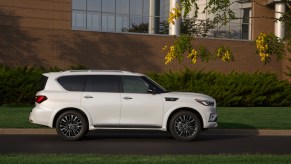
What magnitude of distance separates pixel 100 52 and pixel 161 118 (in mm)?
19026

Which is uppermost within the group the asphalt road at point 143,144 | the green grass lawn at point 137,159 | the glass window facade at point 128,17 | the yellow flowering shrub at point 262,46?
the glass window facade at point 128,17

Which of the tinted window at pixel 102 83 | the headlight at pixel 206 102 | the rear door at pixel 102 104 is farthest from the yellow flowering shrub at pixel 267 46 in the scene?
the tinted window at pixel 102 83

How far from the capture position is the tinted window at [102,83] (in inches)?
653

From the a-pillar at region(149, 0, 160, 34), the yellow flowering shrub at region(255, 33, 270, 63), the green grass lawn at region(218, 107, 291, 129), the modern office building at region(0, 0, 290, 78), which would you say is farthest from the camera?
the a-pillar at region(149, 0, 160, 34)

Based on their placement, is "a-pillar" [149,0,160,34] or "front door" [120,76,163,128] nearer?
"front door" [120,76,163,128]

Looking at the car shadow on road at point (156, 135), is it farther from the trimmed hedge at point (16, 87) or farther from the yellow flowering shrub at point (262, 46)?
the trimmed hedge at point (16, 87)

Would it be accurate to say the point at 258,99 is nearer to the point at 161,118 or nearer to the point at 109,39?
the point at 109,39

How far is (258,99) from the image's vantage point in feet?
107

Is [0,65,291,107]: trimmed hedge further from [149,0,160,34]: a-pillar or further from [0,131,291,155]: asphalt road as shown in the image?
[0,131,291,155]: asphalt road

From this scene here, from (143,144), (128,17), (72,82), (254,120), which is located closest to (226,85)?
(128,17)

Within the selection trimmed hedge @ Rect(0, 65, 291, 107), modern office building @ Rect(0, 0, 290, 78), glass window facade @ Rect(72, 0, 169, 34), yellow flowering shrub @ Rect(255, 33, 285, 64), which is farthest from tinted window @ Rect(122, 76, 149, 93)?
glass window facade @ Rect(72, 0, 169, 34)

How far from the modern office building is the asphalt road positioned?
15.3 meters

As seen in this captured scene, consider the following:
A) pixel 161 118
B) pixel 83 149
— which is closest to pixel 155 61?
pixel 161 118

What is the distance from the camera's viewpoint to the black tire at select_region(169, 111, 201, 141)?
16.5 meters
